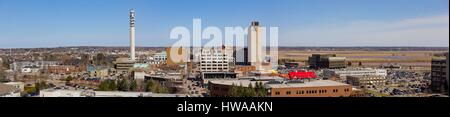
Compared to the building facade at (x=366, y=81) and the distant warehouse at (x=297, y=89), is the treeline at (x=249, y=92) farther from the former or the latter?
the building facade at (x=366, y=81)

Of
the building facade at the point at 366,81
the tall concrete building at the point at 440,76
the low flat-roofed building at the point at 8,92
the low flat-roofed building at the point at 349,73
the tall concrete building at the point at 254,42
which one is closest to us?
the tall concrete building at the point at 440,76

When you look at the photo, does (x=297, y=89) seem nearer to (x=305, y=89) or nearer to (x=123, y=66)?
(x=305, y=89)

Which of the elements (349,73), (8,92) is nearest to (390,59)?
(349,73)

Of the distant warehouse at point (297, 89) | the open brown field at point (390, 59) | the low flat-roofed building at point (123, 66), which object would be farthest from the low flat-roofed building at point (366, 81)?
the low flat-roofed building at point (123, 66)

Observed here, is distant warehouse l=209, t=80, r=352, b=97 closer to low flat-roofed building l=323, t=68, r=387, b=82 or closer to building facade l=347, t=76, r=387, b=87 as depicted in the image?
building facade l=347, t=76, r=387, b=87

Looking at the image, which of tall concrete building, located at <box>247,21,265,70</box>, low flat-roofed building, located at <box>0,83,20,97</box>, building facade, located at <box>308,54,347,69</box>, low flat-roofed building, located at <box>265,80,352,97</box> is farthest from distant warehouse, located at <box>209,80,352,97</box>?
tall concrete building, located at <box>247,21,265,70</box>

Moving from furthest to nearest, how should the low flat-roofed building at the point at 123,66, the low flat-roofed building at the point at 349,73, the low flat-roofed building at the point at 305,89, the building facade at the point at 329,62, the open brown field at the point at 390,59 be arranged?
the open brown field at the point at 390,59
the building facade at the point at 329,62
the low flat-roofed building at the point at 123,66
the low flat-roofed building at the point at 349,73
the low flat-roofed building at the point at 305,89

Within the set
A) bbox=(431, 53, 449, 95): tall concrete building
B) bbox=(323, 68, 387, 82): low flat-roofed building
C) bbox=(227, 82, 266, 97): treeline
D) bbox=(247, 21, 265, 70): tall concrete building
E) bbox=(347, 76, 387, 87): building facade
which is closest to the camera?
bbox=(431, 53, 449, 95): tall concrete building

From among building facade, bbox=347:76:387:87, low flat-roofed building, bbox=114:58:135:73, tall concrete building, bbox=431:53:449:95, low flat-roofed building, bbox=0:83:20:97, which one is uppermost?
tall concrete building, bbox=431:53:449:95
